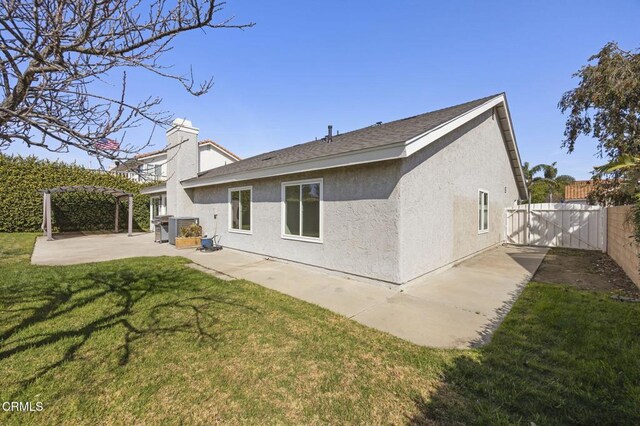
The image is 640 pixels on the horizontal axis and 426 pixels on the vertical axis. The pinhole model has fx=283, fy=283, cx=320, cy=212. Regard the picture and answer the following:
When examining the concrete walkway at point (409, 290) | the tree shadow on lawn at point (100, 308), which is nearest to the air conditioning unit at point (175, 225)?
the concrete walkway at point (409, 290)

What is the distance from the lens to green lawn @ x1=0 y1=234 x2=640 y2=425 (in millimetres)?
2467

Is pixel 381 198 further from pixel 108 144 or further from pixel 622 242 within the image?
pixel 622 242

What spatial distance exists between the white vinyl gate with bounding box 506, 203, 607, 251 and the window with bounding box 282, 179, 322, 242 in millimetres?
10921

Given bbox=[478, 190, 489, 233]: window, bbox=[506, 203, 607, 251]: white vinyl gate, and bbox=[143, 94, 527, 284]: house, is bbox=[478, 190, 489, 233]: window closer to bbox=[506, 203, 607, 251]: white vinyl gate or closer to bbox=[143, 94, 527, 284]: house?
bbox=[143, 94, 527, 284]: house

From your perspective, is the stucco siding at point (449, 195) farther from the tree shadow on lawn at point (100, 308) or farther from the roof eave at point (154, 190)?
→ the roof eave at point (154, 190)

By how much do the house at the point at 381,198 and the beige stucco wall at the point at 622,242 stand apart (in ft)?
11.4

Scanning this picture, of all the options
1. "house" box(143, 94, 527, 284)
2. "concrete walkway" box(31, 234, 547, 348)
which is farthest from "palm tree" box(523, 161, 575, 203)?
"concrete walkway" box(31, 234, 547, 348)

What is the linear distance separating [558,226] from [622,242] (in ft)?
17.4

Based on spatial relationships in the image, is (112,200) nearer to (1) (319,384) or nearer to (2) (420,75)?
(2) (420,75)

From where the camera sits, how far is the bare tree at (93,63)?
2.36 metres

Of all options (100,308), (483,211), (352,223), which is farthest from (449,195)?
(100,308)

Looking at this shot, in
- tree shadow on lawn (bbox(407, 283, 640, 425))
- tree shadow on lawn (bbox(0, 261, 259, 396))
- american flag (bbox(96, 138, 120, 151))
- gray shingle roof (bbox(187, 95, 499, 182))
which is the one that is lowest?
tree shadow on lawn (bbox(407, 283, 640, 425))

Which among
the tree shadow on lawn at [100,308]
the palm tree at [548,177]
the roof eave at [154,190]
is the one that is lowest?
the tree shadow on lawn at [100,308]

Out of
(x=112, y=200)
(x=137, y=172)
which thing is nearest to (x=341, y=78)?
(x=137, y=172)
